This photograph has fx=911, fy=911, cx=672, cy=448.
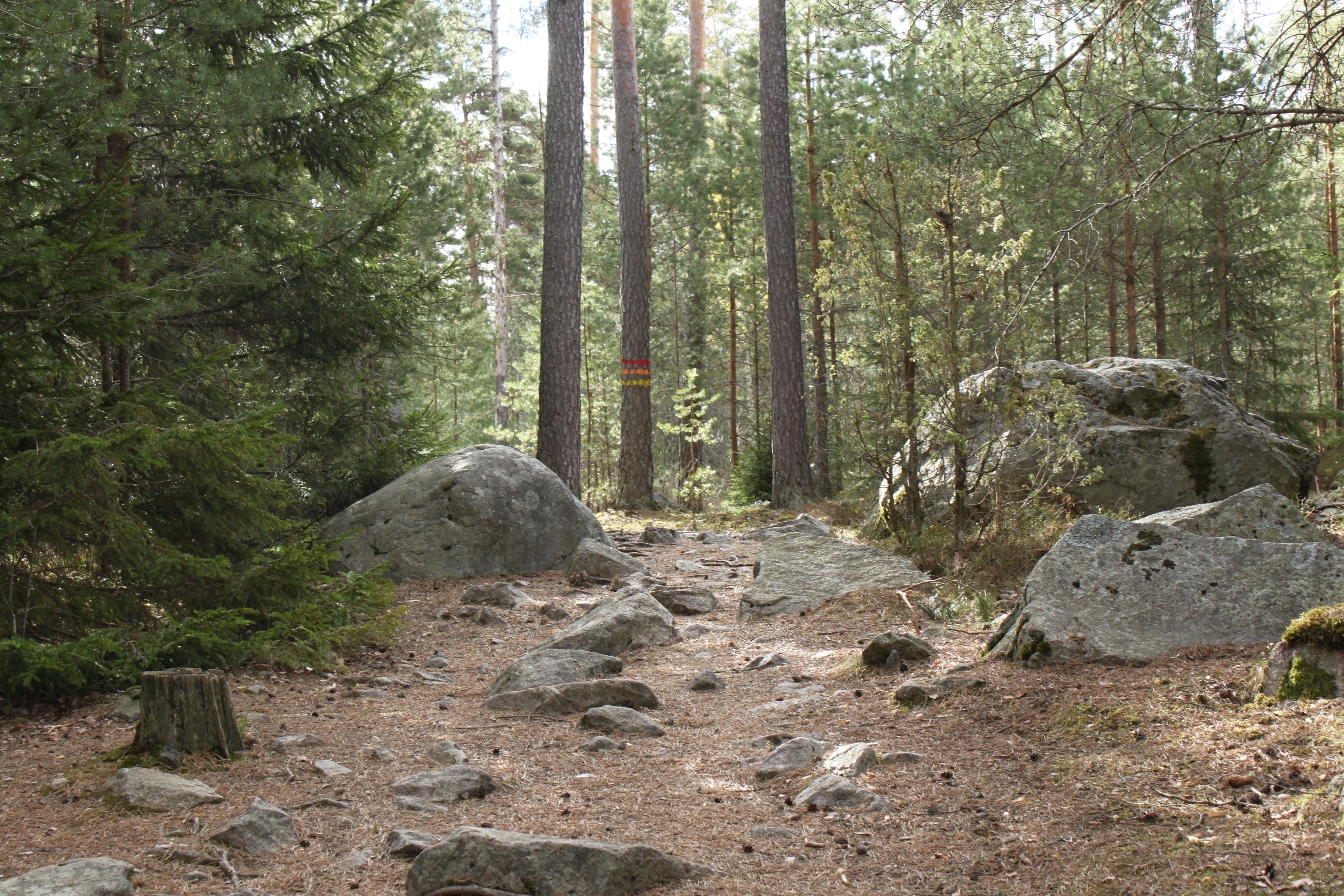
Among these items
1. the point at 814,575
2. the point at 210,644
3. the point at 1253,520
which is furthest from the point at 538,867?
the point at 814,575

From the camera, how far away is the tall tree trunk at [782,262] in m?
12.9

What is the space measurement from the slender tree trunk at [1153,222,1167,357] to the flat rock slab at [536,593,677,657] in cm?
1390

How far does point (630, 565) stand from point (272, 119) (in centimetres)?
480

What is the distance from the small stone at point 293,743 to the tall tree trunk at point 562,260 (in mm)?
7702

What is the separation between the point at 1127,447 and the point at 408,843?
7.38m

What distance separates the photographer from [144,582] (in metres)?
4.58

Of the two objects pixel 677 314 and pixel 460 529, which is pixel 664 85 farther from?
pixel 460 529

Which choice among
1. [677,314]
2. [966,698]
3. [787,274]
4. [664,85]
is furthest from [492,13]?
[966,698]

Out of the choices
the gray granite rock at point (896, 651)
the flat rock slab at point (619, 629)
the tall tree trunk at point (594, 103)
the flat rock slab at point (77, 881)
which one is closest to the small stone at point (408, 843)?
the flat rock slab at point (77, 881)

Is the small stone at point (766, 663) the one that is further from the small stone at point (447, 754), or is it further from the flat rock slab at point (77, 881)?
the flat rock slab at point (77, 881)

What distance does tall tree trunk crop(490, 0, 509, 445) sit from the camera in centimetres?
2158

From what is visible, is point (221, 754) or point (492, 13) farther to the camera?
point (492, 13)

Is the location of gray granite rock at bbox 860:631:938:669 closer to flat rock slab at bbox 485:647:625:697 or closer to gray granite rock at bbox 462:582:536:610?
flat rock slab at bbox 485:647:625:697

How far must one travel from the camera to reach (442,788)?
10.7 feet
